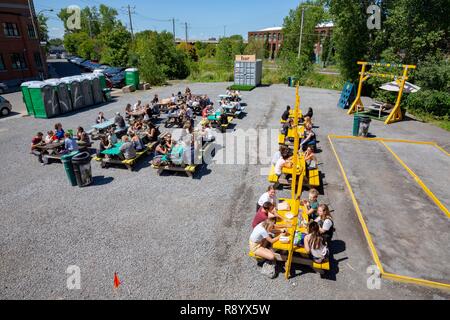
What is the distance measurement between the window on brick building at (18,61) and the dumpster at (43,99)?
74.4 ft

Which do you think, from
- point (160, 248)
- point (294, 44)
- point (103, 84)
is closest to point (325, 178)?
point (160, 248)

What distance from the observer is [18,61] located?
3559cm

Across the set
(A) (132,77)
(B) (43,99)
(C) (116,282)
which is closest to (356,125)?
(C) (116,282)

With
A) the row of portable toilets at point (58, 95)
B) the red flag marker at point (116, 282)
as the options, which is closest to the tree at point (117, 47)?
the row of portable toilets at point (58, 95)

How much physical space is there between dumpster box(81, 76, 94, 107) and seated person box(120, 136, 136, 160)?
12.1 meters

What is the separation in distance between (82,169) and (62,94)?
11.9 meters

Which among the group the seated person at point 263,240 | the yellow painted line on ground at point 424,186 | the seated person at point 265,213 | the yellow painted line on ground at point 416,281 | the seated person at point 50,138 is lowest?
the yellow painted line on ground at point 416,281

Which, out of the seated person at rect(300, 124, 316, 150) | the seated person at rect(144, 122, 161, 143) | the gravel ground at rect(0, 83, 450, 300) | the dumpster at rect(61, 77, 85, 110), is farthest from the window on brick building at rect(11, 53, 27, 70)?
the seated person at rect(300, 124, 316, 150)

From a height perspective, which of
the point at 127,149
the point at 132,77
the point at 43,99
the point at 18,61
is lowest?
the point at 127,149

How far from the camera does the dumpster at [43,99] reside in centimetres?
1780

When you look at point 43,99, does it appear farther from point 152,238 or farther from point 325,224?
point 325,224

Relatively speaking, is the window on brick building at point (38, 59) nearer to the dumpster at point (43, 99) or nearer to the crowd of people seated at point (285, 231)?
the dumpster at point (43, 99)

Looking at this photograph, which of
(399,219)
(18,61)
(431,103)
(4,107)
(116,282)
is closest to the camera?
(116,282)
